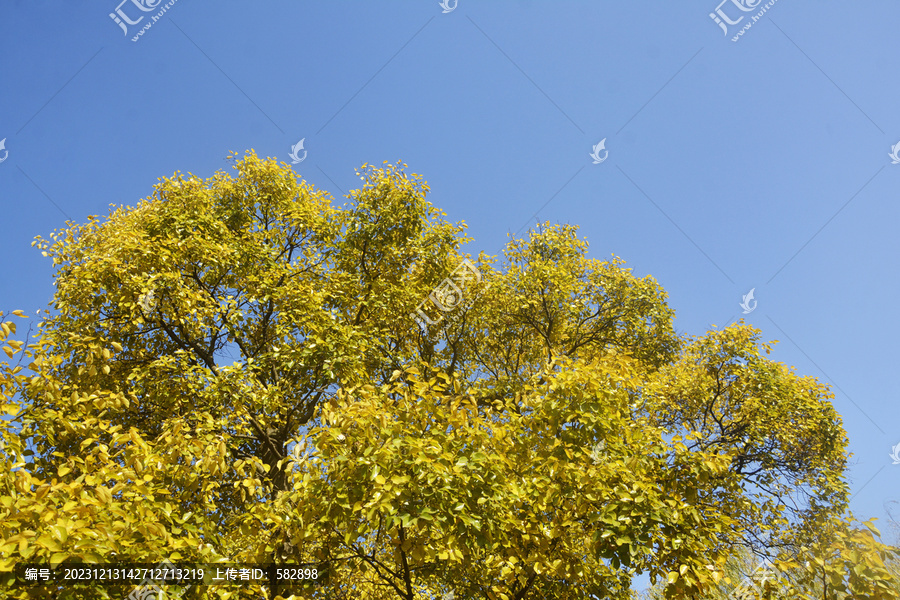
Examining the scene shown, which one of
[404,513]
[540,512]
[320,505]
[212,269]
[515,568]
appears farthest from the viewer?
[212,269]

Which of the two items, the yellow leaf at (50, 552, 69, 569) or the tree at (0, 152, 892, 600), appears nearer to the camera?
the yellow leaf at (50, 552, 69, 569)

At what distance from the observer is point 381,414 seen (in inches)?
190

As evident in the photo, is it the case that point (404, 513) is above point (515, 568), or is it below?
above

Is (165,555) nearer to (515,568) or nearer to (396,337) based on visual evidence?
(515,568)

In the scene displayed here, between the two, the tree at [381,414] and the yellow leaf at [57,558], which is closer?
the yellow leaf at [57,558]

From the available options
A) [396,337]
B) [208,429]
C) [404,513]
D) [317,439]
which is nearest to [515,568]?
[404,513]

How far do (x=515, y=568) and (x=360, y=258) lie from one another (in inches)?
291

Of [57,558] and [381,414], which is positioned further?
[381,414]

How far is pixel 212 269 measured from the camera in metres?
9.56

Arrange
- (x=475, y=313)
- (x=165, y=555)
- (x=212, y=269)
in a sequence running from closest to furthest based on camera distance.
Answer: (x=165, y=555)
(x=212, y=269)
(x=475, y=313)

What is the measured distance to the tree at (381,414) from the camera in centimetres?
459

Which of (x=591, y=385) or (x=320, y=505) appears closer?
(x=320, y=505)

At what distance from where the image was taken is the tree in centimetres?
459

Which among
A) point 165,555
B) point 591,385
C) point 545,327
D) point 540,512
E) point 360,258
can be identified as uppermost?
point 360,258
